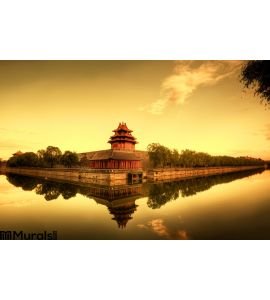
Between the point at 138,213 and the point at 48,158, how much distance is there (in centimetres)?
342

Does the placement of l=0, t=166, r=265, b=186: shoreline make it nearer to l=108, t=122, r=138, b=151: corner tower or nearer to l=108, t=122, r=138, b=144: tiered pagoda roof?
l=108, t=122, r=138, b=151: corner tower

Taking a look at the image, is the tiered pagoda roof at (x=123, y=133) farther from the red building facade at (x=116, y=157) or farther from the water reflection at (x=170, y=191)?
the water reflection at (x=170, y=191)

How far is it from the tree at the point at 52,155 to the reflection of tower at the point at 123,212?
2045mm

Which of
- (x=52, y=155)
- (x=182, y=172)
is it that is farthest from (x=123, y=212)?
(x=182, y=172)

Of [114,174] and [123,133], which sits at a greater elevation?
[123,133]

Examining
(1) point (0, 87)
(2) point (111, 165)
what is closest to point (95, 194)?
(2) point (111, 165)

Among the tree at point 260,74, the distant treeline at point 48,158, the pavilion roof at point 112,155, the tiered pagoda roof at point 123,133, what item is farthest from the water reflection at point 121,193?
the tree at point 260,74

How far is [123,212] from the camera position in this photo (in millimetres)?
6074

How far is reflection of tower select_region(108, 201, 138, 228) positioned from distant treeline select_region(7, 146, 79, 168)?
2.06m

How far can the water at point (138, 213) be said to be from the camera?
17.6 feet

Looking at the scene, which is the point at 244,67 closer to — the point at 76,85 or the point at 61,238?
the point at 76,85

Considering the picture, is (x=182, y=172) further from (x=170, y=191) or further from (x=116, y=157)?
(x=170, y=191)

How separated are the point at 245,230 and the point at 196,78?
3.31 meters

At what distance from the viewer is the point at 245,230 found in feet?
17.7
